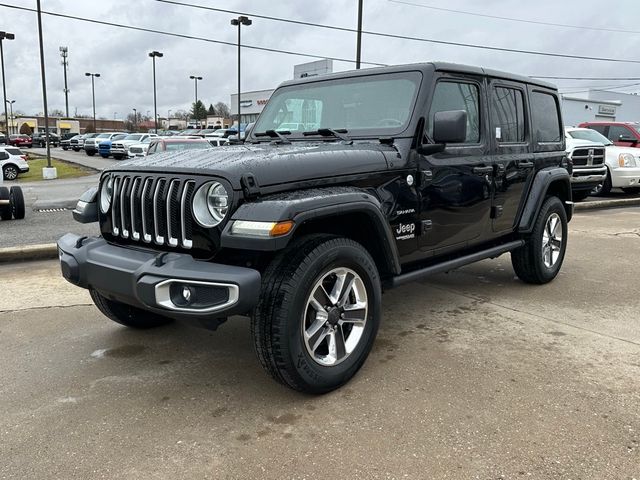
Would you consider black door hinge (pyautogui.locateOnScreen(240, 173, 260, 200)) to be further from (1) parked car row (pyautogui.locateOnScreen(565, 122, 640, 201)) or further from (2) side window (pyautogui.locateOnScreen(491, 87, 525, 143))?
(1) parked car row (pyautogui.locateOnScreen(565, 122, 640, 201))

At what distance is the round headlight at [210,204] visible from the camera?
114 inches

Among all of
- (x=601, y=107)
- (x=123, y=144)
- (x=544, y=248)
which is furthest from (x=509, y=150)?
(x=601, y=107)

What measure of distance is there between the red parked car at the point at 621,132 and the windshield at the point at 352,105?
13.5 metres

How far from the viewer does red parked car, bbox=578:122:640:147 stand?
1497 centimetres

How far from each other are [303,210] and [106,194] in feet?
4.76

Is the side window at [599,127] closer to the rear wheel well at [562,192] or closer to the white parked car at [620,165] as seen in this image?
the white parked car at [620,165]

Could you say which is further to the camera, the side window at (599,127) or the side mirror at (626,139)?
the side window at (599,127)

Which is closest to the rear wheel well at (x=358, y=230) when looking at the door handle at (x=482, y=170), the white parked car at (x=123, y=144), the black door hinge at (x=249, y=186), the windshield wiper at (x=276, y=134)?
the black door hinge at (x=249, y=186)

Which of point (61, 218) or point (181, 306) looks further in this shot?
point (61, 218)

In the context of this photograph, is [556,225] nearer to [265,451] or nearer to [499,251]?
[499,251]

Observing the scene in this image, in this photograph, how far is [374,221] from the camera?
11.0ft

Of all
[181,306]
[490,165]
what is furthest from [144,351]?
[490,165]

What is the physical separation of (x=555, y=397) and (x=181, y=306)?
2109 millimetres

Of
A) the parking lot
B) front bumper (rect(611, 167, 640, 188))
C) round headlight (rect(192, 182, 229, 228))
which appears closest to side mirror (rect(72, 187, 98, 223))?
the parking lot
